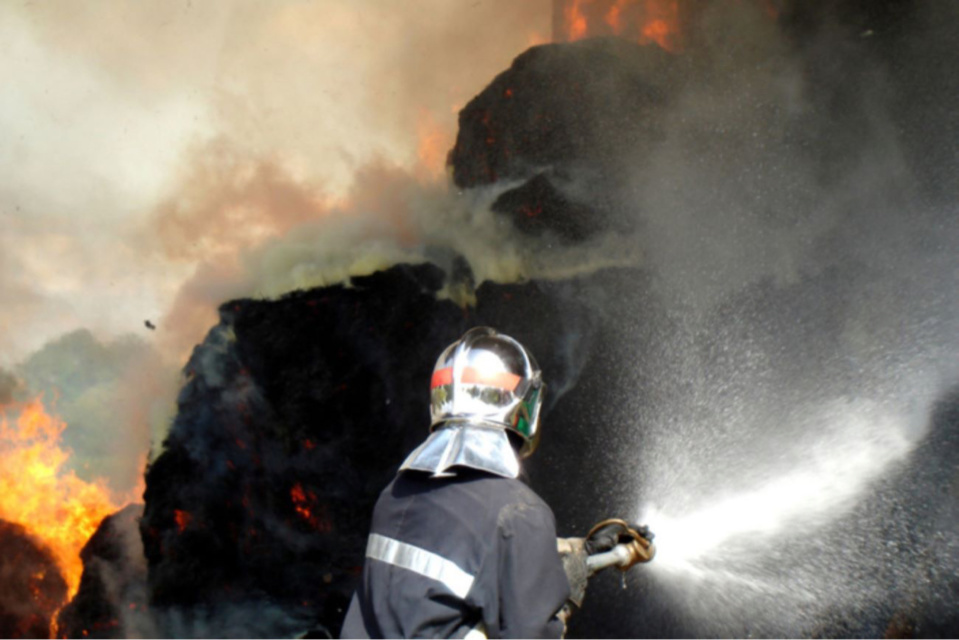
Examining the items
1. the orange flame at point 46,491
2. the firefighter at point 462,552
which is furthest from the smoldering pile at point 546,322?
the firefighter at point 462,552

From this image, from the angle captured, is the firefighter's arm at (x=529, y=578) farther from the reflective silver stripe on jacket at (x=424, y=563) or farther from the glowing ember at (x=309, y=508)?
the glowing ember at (x=309, y=508)

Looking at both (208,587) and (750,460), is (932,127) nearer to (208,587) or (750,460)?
(750,460)

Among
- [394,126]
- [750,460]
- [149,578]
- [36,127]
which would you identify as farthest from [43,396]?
[750,460]

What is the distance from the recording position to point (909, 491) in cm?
448

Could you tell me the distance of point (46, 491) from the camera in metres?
5.06

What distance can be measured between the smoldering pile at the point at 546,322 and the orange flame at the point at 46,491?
0.41m

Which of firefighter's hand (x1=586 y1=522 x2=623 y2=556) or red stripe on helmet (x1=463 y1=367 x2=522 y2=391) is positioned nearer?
red stripe on helmet (x1=463 y1=367 x2=522 y2=391)

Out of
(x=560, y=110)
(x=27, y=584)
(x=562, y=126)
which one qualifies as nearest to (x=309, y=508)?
(x=27, y=584)

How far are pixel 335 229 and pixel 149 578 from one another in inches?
109

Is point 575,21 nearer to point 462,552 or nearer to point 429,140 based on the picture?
point 429,140

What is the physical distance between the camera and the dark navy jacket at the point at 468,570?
85.0 inches

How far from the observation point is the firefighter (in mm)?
2162

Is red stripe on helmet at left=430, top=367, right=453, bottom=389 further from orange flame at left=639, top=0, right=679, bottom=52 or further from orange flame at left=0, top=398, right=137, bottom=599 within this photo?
orange flame at left=639, top=0, right=679, bottom=52

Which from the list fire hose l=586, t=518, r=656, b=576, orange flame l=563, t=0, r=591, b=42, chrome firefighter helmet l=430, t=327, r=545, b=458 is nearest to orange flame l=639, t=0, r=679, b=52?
orange flame l=563, t=0, r=591, b=42
